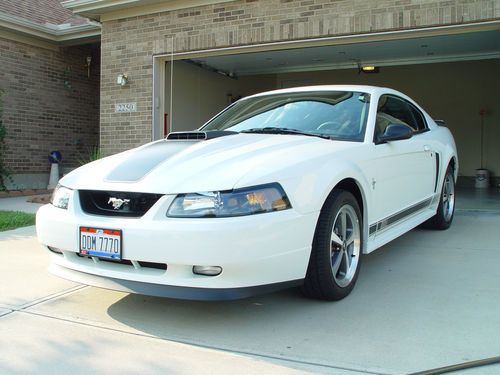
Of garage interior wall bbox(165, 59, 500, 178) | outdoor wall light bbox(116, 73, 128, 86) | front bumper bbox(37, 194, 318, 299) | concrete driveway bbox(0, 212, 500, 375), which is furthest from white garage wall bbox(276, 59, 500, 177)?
front bumper bbox(37, 194, 318, 299)

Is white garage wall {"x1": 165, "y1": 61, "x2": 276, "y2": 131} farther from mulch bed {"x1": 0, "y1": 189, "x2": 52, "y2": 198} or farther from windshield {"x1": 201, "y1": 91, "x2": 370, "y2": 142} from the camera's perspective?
windshield {"x1": 201, "y1": 91, "x2": 370, "y2": 142}

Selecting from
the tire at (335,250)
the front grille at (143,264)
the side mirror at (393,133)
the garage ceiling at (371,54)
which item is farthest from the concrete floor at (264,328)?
Result: the garage ceiling at (371,54)

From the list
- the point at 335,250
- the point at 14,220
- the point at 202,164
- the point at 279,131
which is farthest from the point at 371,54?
the point at 202,164

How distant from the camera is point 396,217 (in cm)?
436

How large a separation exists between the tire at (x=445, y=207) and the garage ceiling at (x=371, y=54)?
Result: 3451mm

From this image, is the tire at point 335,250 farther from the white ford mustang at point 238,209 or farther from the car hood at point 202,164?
the car hood at point 202,164

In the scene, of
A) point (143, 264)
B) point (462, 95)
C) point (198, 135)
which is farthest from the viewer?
point (462, 95)

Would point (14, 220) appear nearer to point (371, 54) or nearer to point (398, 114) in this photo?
point (398, 114)

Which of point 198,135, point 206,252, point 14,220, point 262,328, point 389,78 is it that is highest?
point 389,78

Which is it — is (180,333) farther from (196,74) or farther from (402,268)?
(196,74)

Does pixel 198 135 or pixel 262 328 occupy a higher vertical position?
pixel 198 135

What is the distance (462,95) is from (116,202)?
43.5 feet

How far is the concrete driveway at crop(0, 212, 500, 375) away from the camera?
261 cm

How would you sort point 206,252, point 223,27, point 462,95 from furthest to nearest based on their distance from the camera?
point 462,95 < point 223,27 < point 206,252
